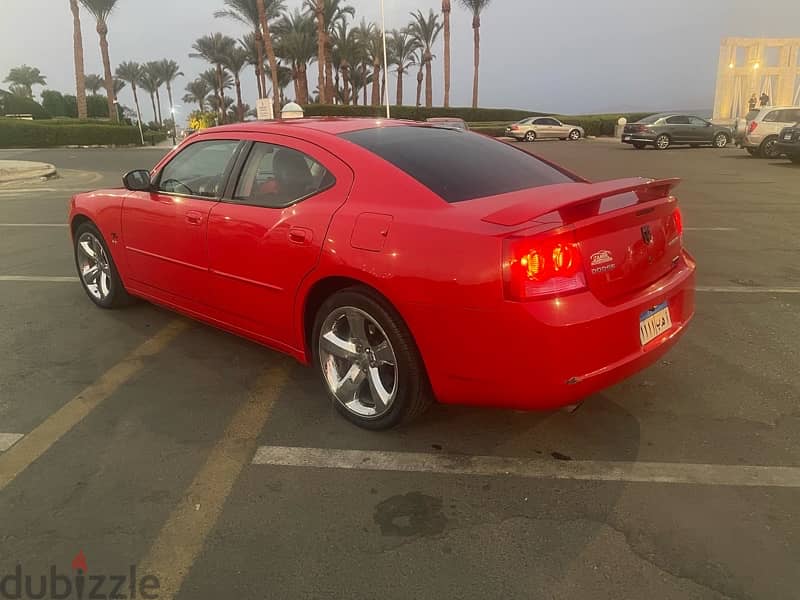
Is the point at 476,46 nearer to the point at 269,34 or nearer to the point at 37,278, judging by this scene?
the point at 269,34

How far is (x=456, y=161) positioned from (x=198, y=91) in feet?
336

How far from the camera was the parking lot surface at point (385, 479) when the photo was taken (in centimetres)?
225

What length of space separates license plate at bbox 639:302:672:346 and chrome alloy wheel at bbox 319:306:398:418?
114 cm

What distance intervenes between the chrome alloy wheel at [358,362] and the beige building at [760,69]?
52147mm

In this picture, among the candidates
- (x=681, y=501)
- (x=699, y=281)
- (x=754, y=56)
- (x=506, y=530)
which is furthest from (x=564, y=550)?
(x=754, y=56)

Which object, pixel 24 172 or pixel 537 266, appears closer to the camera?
pixel 537 266

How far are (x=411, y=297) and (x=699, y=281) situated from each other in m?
4.21

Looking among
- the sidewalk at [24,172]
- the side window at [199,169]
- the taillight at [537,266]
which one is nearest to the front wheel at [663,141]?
the sidewalk at [24,172]

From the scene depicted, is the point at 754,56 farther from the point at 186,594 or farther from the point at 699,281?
the point at 186,594

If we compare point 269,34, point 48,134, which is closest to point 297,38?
point 269,34

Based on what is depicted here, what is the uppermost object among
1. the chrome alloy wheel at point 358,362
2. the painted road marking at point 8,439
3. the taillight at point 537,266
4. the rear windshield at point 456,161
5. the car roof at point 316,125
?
the car roof at point 316,125

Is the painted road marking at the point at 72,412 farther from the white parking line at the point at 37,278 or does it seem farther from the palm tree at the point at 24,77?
the palm tree at the point at 24,77

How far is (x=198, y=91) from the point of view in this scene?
9606 centimetres

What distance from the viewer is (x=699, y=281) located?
5949mm
